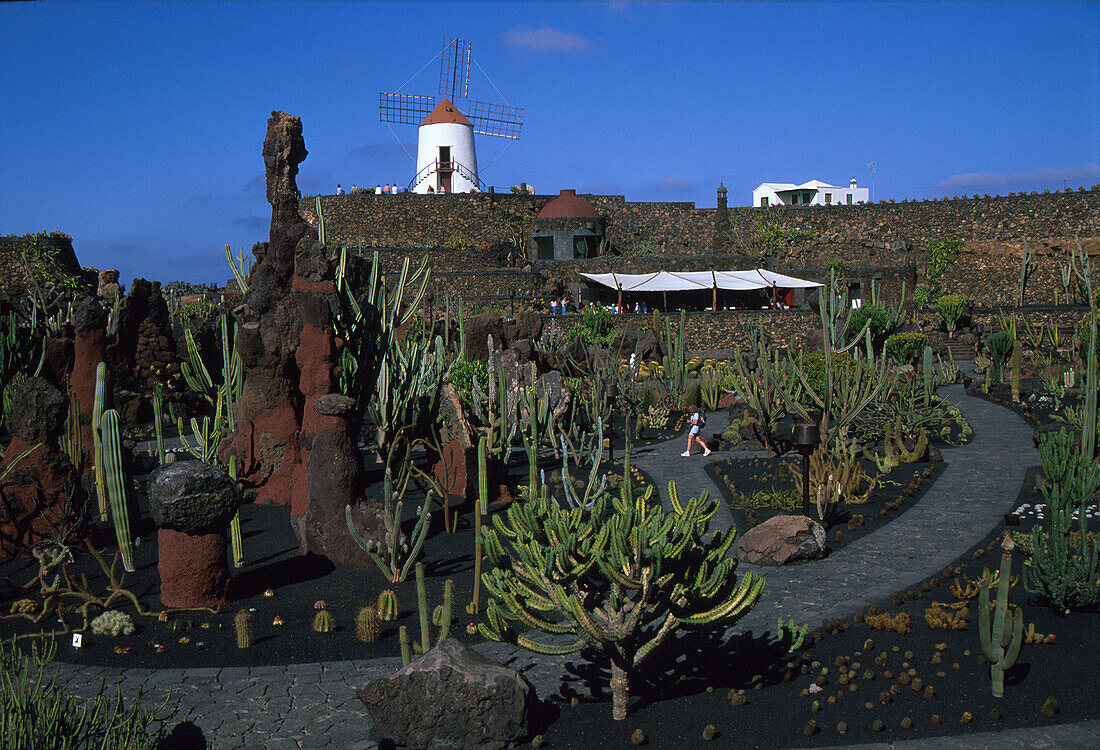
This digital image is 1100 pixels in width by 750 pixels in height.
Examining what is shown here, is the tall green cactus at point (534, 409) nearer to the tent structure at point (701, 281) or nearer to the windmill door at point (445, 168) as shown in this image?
the tent structure at point (701, 281)

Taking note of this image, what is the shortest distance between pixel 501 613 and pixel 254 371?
235 inches

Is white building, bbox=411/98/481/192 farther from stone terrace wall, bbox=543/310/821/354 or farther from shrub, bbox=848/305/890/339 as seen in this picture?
shrub, bbox=848/305/890/339

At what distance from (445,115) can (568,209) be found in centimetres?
991

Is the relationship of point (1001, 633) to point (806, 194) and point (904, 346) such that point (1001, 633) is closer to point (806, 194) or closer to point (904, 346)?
point (904, 346)

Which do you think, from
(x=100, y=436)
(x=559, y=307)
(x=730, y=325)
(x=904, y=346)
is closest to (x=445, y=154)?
(x=559, y=307)

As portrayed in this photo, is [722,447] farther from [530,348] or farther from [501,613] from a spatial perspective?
[501,613]

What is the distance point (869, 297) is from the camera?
106 feet

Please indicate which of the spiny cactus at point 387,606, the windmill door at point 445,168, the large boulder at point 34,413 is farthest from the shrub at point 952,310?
the windmill door at point 445,168

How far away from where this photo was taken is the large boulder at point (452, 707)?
449cm

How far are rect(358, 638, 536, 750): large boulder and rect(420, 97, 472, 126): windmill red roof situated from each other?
40.9 m

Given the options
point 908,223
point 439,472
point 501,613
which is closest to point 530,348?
point 439,472

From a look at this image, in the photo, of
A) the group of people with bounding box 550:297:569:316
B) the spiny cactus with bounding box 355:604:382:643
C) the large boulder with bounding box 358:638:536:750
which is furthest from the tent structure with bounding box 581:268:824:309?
the large boulder with bounding box 358:638:536:750

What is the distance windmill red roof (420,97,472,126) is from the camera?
A: 142 ft

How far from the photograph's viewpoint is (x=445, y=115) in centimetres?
4331
